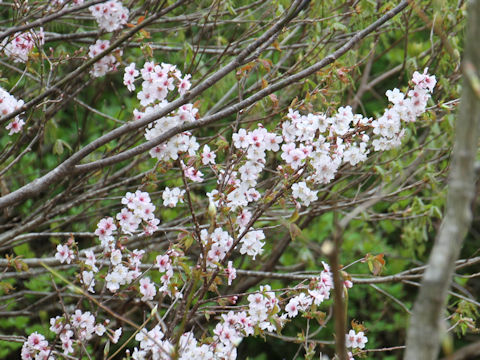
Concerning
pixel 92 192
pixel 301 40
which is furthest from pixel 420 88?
pixel 92 192

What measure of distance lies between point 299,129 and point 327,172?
189mm

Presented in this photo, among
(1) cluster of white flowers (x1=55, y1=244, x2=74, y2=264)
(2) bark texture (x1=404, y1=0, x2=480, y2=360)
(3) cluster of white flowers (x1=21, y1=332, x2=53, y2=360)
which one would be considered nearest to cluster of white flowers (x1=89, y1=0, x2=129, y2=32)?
(1) cluster of white flowers (x1=55, y1=244, x2=74, y2=264)

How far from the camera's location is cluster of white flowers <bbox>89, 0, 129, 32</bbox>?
2.63 metres

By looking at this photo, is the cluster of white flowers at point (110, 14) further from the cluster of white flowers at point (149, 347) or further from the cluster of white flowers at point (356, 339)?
the cluster of white flowers at point (356, 339)

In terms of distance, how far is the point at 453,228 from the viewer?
0.88 metres

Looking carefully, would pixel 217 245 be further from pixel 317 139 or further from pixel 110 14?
pixel 110 14

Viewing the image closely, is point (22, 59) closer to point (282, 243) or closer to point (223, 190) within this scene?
point (223, 190)

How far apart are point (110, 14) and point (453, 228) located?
2086 millimetres

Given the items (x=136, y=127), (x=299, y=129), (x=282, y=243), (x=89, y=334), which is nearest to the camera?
(x=136, y=127)

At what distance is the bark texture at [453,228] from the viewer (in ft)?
2.82

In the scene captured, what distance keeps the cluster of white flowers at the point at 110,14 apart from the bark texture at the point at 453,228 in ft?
6.50

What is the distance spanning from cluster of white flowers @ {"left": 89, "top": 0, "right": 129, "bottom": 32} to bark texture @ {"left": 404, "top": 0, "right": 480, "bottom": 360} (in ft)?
6.50

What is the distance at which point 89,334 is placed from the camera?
2.53m

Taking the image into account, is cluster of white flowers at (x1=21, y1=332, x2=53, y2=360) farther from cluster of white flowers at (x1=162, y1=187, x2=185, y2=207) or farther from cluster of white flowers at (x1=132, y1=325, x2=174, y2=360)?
cluster of white flowers at (x1=162, y1=187, x2=185, y2=207)
